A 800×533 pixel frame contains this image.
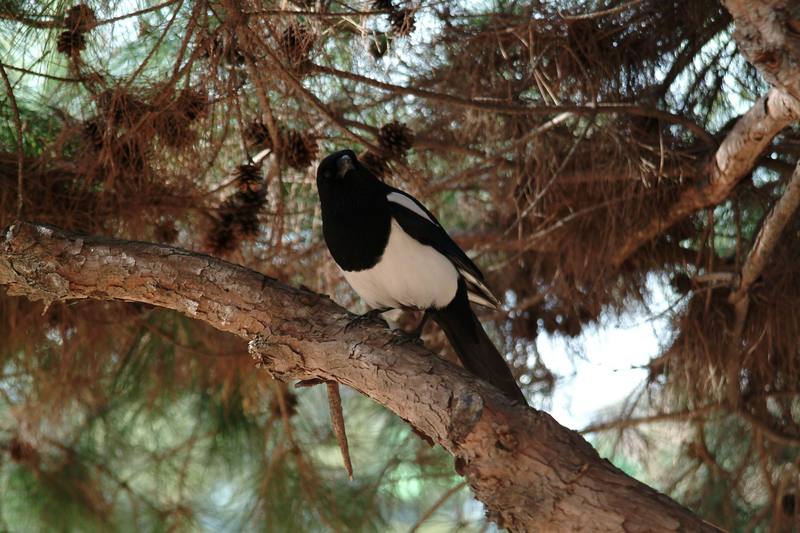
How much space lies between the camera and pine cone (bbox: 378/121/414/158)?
2.42m

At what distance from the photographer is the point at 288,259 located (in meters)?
2.80

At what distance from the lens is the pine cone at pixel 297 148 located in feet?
7.84

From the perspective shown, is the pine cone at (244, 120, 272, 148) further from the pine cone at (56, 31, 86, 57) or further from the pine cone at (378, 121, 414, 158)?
the pine cone at (56, 31, 86, 57)

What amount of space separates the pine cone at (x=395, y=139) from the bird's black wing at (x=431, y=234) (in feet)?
0.35

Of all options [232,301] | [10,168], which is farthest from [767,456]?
[10,168]

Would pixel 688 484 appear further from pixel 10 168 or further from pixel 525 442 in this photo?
pixel 10 168

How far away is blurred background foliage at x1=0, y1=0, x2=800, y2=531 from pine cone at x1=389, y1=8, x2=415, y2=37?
0.03 feet

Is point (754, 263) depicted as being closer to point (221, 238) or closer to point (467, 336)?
point (467, 336)

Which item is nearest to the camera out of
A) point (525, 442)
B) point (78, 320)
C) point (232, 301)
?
point (525, 442)

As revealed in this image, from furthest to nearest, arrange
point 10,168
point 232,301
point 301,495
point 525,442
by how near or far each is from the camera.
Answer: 1. point 301,495
2. point 10,168
3. point 232,301
4. point 525,442

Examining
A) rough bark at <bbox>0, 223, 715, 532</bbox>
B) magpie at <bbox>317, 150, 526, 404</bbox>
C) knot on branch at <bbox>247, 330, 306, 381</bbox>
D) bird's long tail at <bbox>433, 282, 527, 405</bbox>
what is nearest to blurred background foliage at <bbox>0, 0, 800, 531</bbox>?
magpie at <bbox>317, 150, 526, 404</bbox>

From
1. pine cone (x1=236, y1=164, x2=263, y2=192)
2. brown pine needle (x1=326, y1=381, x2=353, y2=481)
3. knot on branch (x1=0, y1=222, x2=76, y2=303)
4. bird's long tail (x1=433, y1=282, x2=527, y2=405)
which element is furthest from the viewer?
bird's long tail (x1=433, y1=282, x2=527, y2=405)

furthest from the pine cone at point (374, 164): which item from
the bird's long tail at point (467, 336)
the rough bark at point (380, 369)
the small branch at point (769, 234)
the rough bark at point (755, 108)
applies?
the small branch at point (769, 234)

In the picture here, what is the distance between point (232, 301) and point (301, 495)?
138 centimetres
